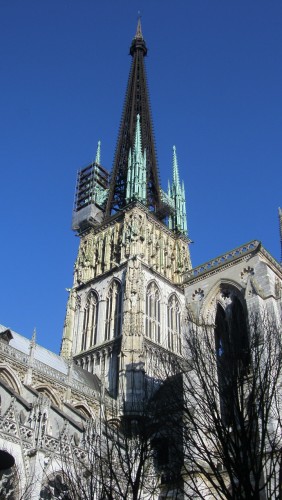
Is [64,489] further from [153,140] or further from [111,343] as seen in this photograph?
[153,140]

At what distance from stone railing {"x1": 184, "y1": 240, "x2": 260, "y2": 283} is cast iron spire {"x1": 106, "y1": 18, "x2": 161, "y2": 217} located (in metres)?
23.8

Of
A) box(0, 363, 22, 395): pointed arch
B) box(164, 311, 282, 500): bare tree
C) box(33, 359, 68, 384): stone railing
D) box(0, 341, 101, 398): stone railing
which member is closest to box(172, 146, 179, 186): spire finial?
box(0, 341, 101, 398): stone railing

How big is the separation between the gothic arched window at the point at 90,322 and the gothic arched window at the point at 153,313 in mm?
4602

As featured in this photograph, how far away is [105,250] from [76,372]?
41.9ft

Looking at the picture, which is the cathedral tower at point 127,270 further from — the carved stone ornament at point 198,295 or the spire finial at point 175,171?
the carved stone ornament at point 198,295

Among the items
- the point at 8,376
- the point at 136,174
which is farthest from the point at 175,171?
the point at 8,376

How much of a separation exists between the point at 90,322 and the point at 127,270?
571 centimetres

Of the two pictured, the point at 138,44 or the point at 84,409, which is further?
the point at 138,44

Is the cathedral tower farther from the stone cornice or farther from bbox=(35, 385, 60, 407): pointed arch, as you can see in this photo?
the stone cornice

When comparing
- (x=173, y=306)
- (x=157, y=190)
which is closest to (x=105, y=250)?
(x=173, y=306)

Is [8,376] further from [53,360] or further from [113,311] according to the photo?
[113,311]

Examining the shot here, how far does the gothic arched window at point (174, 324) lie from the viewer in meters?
43.9

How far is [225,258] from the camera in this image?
29.2 m

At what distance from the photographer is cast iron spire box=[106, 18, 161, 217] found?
182ft
